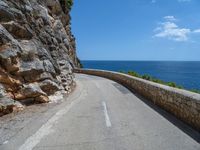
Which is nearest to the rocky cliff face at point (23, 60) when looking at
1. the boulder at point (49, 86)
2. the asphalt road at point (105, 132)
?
the boulder at point (49, 86)

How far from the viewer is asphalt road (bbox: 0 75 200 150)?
5.53m

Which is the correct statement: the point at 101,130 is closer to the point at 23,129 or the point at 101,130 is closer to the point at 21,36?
the point at 23,129

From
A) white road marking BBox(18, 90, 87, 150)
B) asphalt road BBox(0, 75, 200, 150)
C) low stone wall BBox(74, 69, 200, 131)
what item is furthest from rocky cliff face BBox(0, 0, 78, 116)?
low stone wall BBox(74, 69, 200, 131)

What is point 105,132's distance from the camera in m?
6.63

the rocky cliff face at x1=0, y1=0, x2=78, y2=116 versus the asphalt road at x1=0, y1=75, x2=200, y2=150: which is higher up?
the rocky cliff face at x1=0, y1=0, x2=78, y2=116

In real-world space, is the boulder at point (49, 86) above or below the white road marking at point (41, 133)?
above

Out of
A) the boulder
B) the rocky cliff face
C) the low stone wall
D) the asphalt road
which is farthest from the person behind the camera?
the boulder

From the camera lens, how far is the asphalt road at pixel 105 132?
18.1ft

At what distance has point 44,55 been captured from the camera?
13.3m

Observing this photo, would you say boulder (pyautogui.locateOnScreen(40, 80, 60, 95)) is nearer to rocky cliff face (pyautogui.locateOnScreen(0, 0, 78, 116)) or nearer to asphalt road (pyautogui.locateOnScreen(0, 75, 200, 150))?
rocky cliff face (pyautogui.locateOnScreen(0, 0, 78, 116))

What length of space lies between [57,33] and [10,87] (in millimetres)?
10611

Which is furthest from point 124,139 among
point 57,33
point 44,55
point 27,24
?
point 57,33

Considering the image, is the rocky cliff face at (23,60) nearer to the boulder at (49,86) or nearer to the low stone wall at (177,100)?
the boulder at (49,86)

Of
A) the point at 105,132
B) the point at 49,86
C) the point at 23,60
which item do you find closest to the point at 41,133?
the point at 105,132
